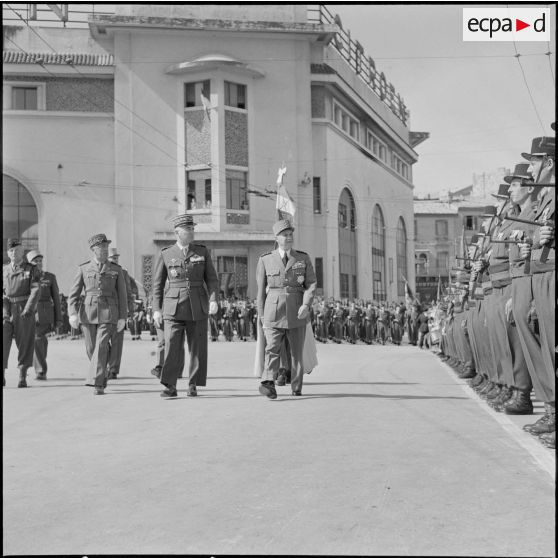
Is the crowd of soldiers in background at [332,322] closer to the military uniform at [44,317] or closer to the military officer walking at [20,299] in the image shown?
the military uniform at [44,317]

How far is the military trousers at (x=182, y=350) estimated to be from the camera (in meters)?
9.81

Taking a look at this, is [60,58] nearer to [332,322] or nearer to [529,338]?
[332,322]

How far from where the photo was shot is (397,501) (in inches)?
176

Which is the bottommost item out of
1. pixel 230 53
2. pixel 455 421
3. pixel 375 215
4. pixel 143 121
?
pixel 455 421

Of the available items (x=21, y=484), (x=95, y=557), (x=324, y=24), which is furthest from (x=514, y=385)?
(x=324, y=24)

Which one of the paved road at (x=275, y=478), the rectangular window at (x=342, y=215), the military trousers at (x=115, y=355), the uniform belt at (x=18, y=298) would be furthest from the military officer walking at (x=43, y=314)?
the rectangular window at (x=342, y=215)

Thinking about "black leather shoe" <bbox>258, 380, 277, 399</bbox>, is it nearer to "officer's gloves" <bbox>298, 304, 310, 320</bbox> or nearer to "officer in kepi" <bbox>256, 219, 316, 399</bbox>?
"officer in kepi" <bbox>256, 219, 316, 399</bbox>

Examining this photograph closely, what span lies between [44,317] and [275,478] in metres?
9.20

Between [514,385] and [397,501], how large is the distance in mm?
4066

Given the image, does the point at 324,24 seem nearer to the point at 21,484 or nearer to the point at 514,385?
the point at 514,385

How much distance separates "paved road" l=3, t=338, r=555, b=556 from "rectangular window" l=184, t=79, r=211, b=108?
109ft

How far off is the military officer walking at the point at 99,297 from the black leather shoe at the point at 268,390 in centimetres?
226

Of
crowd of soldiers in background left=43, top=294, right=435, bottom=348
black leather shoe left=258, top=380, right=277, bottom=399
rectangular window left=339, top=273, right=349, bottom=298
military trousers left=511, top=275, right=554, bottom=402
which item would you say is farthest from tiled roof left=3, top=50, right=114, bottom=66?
military trousers left=511, top=275, right=554, bottom=402

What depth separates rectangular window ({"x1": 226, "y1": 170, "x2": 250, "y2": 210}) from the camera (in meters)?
41.6
